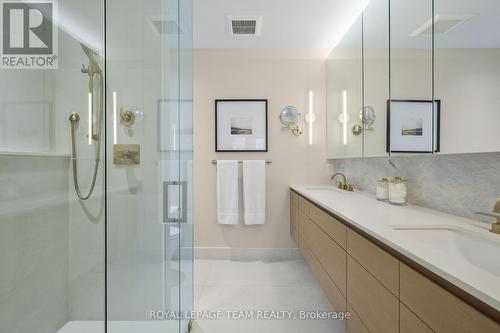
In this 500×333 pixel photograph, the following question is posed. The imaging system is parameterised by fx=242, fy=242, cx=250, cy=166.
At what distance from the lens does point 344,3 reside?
203 cm

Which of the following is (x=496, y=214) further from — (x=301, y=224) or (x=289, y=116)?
(x=289, y=116)

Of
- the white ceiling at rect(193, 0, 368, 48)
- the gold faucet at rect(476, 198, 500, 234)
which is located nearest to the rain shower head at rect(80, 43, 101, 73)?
the white ceiling at rect(193, 0, 368, 48)

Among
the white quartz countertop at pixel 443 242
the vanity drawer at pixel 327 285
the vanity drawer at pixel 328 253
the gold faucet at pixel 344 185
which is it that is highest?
the gold faucet at pixel 344 185

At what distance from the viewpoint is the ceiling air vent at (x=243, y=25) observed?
221cm

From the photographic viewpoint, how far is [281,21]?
2281 mm

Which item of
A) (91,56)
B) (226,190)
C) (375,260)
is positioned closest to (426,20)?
(375,260)

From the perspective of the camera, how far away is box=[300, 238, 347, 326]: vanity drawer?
4.49 feet

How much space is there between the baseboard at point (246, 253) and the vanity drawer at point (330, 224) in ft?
3.29

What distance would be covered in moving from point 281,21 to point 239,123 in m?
1.08

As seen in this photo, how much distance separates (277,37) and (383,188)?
185 centimetres

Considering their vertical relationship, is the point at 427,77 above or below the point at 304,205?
above

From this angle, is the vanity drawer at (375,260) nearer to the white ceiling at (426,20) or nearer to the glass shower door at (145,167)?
the white ceiling at (426,20)

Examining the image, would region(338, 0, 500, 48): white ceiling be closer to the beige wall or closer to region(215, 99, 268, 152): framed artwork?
the beige wall

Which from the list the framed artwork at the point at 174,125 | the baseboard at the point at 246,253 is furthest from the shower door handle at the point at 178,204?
the baseboard at the point at 246,253
